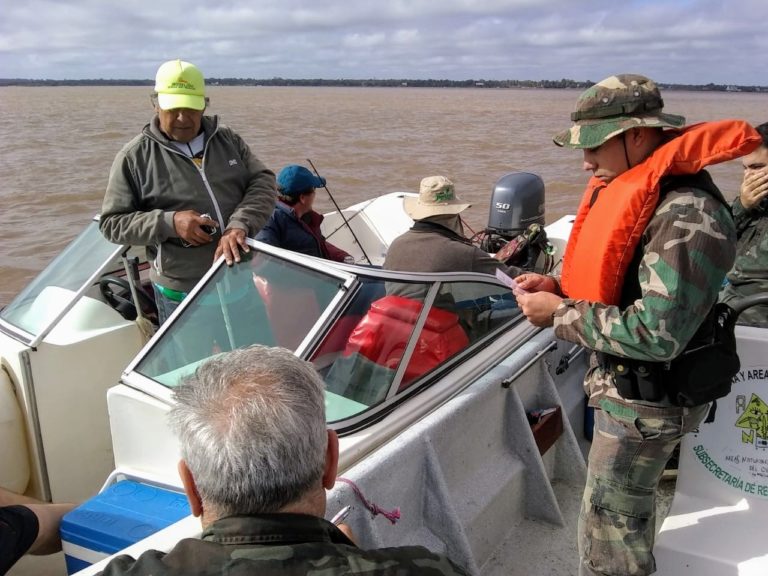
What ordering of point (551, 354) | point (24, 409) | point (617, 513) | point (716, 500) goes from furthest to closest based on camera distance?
1. point (551, 354)
2. point (24, 409)
3. point (716, 500)
4. point (617, 513)

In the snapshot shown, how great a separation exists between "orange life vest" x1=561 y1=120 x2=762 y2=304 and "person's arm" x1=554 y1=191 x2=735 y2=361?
0.05 meters

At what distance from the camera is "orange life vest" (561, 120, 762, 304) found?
174cm

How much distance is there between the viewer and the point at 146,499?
6.91 ft

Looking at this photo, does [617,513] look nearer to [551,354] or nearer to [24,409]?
[551,354]

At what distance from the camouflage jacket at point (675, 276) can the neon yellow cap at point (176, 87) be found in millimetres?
1891

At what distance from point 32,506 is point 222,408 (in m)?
1.31

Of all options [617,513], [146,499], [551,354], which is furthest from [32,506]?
[551,354]

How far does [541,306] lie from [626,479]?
1.82ft

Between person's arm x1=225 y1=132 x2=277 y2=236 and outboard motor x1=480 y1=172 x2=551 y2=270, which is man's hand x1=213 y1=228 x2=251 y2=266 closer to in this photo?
person's arm x1=225 y1=132 x2=277 y2=236

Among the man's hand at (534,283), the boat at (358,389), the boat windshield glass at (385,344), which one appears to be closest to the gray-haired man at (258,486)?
the boat at (358,389)

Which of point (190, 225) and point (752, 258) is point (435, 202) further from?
point (752, 258)

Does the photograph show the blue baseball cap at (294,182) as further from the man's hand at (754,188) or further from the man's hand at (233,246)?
the man's hand at (754,188)

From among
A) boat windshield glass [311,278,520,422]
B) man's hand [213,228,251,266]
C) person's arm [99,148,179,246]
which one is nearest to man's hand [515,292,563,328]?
boat windshield glass [311,278,520,422]

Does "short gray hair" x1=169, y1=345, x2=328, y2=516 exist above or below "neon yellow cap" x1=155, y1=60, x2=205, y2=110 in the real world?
below
